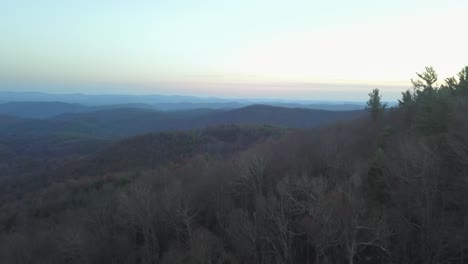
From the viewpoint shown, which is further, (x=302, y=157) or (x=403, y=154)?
(x=302, y=157)

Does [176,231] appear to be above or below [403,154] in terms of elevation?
below

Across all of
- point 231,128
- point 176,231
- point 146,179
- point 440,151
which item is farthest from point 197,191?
point 231,128

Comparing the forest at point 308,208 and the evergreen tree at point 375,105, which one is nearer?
the forest at point 308,208

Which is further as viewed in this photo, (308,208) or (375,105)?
(375,105)

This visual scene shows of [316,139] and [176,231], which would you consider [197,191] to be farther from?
[316,139]

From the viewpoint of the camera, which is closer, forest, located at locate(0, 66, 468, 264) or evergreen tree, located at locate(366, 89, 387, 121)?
forest, located at locate(0, 66, 468, 264)

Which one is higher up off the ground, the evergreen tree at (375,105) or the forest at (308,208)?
the evergreen tree at (375,105)

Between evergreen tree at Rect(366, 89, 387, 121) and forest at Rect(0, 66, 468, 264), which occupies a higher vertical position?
evergreen tree at Rect(366, 89, 387, 121)

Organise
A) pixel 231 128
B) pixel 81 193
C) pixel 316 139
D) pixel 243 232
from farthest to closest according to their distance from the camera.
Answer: pixel 231 128 < pixel 81 193 < pixel 316 139 < pixel 243 232
